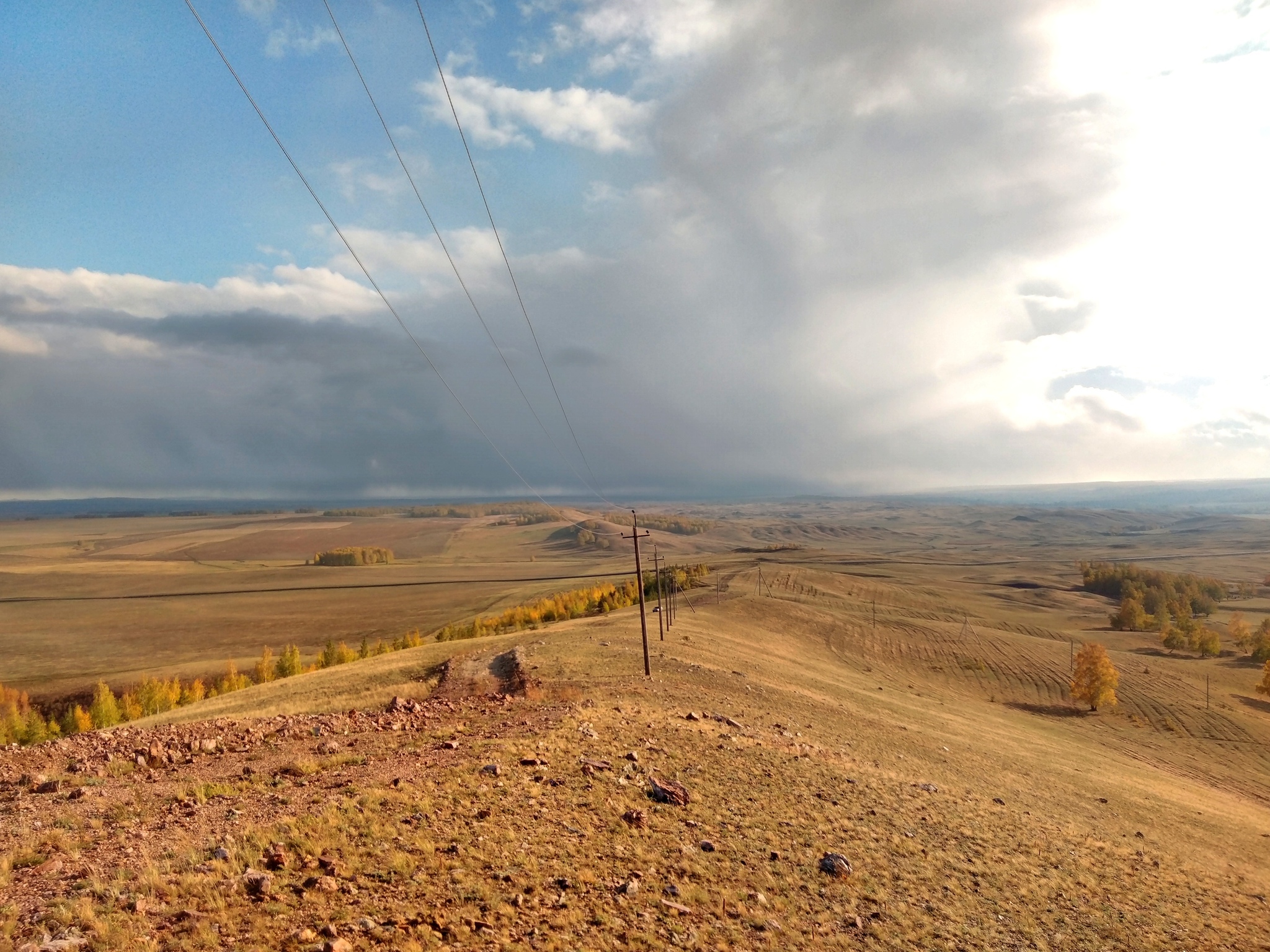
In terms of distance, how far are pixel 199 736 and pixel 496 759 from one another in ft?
39.9

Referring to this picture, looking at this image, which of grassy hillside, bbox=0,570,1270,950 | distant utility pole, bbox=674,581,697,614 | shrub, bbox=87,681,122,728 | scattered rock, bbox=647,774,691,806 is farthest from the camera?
distant utility pole, bbox=674,581,697,614

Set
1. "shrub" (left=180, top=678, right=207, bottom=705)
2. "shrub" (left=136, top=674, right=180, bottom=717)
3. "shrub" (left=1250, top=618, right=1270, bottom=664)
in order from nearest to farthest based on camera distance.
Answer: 1. "shrub" (left=136, top=674, right=180, bottom=717)
2. "shrub" (left=180, top=678, right=207, bottom=705)
3. "shrub" (left=1250, top=618, right=1270, bottom=664)

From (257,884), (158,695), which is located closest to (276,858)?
(257,884)

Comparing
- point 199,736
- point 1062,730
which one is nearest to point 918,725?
point 1062,730

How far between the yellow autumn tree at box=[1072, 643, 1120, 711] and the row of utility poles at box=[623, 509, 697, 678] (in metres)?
44.8

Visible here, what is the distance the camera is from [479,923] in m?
11.8

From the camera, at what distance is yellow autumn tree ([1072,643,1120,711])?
222 feet

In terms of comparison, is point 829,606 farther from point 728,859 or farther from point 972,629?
point 728,859

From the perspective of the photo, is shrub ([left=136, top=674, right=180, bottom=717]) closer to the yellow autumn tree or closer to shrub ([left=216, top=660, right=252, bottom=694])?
shrub ([left=216, top=660, right=252, bottom=694])

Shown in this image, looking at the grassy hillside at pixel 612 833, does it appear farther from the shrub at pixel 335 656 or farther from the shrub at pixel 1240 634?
the shrub at pixel 1240 634

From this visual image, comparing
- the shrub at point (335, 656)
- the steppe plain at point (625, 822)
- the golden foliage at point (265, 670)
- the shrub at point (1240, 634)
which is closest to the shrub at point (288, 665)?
the golden foliage at point (265, 670)

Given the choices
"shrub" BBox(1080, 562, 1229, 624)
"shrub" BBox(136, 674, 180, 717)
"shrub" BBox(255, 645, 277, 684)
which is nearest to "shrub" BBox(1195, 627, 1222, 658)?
"shrub" BBox(1080, 562, 1229, 624)

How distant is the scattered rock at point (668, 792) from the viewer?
1939 cm

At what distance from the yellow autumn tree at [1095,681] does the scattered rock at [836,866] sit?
68.5m
